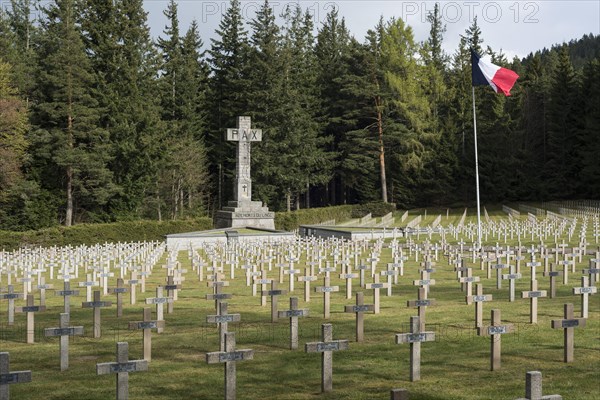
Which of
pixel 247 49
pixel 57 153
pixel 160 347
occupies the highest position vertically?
pixel 247 49

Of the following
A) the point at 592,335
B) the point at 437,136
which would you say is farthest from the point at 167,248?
the point at 437,136

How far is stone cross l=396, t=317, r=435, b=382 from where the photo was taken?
8450 mm

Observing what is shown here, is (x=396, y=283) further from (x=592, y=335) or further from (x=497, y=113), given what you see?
(x=497, y=113)

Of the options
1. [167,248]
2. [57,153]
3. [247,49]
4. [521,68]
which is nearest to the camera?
[167,248]

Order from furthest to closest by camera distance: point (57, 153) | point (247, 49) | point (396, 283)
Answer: point (247, 49) → point (57, 153) → point (396, 283)

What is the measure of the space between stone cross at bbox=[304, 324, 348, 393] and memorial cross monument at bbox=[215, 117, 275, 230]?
36.0 metres

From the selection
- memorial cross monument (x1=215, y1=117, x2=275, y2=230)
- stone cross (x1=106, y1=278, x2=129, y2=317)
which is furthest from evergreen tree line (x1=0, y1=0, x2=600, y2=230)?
stone cross (x1=106, y1=278, x2=129, y2=317)

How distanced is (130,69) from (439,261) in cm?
3313

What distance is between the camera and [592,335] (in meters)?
11.5

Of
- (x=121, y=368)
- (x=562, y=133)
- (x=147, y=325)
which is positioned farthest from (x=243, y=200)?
(x=121, y=368)

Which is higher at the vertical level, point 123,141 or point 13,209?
point 123,141

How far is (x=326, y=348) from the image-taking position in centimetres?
802

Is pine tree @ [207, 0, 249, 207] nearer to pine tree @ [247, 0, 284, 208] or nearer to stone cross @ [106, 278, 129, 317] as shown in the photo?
pine tree @ [247, 0, 284, 208]

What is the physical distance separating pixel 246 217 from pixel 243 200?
1512 mm
